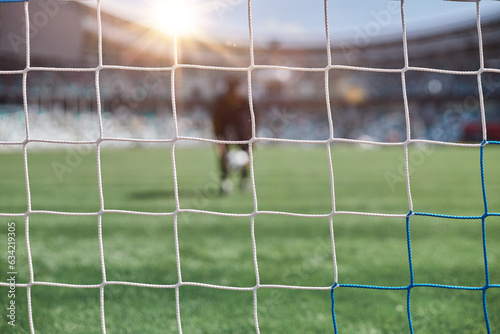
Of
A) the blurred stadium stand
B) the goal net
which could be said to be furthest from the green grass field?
Answer: the blurred stadium stand

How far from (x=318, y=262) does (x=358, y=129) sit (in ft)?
76.5

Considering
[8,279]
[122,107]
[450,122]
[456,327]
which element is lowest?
[456,327]

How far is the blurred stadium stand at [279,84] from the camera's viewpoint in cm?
2089

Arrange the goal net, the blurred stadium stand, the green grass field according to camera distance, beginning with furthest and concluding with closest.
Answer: the blurred stadium stand
the goal net
the green grass field

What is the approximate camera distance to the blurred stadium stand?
68.5 feet

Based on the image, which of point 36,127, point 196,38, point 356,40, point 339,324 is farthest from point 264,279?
point 356,40

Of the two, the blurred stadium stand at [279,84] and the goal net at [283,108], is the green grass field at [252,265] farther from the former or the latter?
the blurred stadium stand at [279,84]

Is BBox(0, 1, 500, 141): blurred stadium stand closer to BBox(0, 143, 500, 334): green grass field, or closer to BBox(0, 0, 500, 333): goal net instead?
BBox(0, 0, 500, 333): goal net

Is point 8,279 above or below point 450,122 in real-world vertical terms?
below

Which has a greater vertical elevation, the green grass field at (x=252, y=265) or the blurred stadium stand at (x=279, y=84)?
the blurred stadium stand at (x=279, y=84)

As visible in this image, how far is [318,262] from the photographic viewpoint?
247 cm

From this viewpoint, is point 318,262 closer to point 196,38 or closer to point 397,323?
point 397,323

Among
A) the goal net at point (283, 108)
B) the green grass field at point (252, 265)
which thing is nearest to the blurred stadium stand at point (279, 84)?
the goal net at point (283, 108)

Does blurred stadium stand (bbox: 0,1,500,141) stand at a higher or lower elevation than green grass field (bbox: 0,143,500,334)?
higher
